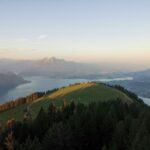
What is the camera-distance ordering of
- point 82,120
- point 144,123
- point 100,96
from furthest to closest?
point 100,96
point 82,120
point 144,123

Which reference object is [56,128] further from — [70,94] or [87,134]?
[70,94]

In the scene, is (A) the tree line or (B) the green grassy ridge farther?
(B) the green grassy ridge

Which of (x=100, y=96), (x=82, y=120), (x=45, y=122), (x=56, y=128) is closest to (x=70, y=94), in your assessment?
(x=100, y=96)

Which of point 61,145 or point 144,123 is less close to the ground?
point 144,123

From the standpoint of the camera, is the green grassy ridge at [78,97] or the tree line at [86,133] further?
the green grassy ridge at [78,97]

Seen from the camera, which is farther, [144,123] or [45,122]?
[45,122]

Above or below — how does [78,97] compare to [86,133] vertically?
below

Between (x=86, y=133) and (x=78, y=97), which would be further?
(x=78, y=97)

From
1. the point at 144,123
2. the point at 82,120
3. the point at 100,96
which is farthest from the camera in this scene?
the point at 100,96

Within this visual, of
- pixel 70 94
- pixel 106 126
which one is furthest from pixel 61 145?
pixel 70 94
